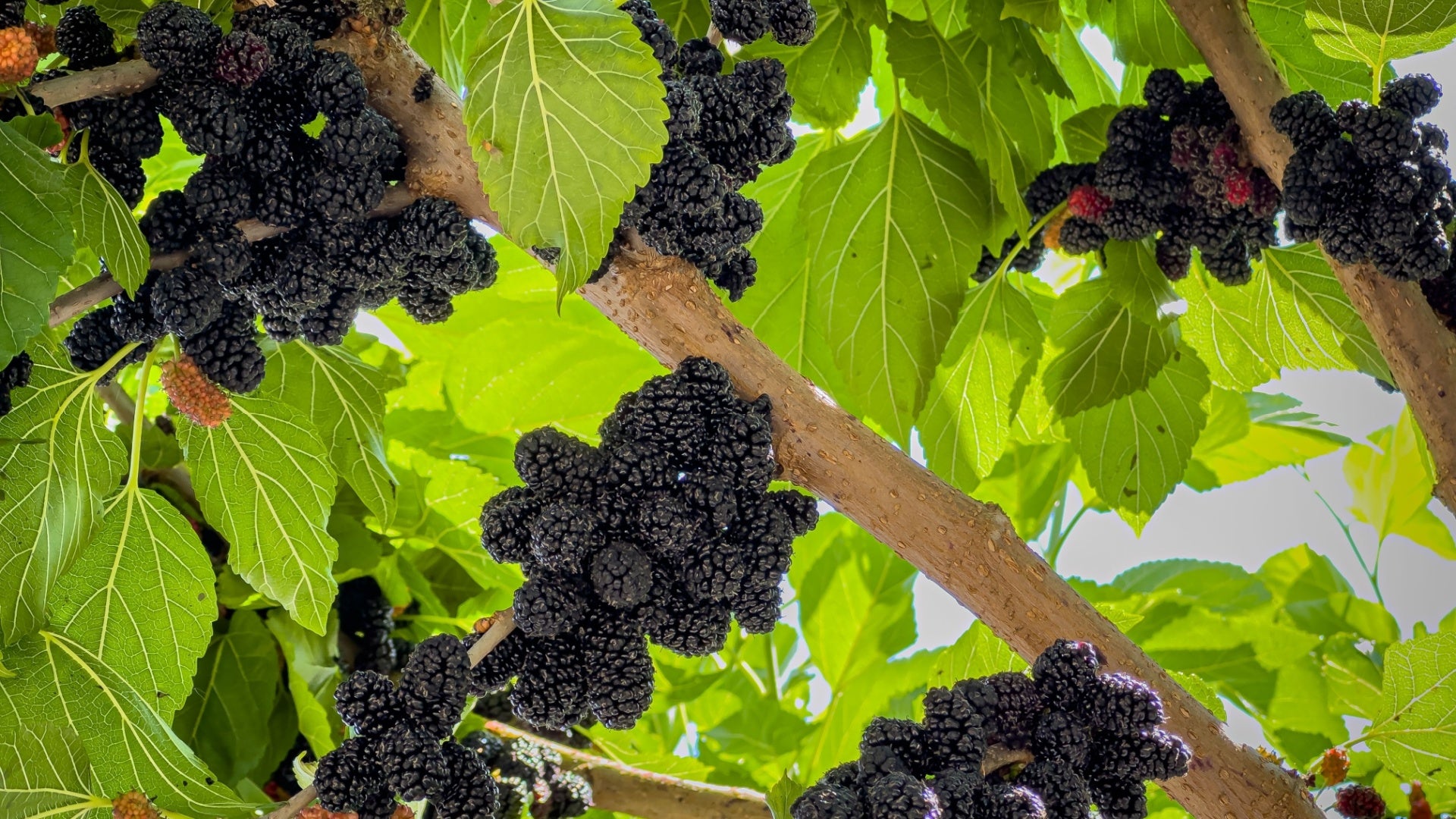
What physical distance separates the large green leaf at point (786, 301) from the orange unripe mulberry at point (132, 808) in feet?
1.67

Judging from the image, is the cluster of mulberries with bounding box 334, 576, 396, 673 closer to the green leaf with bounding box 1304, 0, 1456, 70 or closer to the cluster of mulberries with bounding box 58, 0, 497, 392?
the cluster of mulberries with bounding box 58, 0, 497, 392

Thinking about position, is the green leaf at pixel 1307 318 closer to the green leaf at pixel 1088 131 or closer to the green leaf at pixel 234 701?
the green leaf at pixel 1088 131

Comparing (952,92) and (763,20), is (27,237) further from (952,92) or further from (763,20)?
(952,92)

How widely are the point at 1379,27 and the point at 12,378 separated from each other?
708 millimetres

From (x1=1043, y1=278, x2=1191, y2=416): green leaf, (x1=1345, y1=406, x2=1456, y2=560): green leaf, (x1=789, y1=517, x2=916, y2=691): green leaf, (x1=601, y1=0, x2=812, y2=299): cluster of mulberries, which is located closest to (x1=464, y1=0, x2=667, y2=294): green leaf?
(x1=601, y1=0, x2=812, y2=299): cluster of mulberries

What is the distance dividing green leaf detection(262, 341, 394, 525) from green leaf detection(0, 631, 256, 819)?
0.20 meters

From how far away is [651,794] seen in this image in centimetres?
86

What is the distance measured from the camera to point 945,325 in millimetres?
793

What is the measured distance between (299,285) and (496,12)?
0.53 ft

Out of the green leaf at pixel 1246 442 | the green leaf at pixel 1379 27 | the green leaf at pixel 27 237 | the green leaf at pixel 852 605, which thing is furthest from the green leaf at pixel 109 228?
the green leaf at pixel 1246 442

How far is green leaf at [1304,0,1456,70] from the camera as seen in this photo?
63cm

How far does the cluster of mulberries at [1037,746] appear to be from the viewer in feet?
1.60

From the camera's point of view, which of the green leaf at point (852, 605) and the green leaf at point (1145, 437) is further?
the green leaf at point (852, 605)

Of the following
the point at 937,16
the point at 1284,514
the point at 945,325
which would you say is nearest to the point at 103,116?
the point at 945,325
